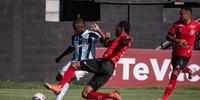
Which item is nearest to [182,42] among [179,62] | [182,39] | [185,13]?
[182,39]

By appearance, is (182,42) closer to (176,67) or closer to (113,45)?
(176,67)

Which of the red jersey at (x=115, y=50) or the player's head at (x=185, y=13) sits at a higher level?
the player's head at (x=185, y=13)

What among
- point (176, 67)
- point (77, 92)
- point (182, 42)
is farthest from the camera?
point (77, 92)

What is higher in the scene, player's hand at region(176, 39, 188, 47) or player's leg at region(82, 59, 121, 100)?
player's hand at region(176, 39, 188, 47)

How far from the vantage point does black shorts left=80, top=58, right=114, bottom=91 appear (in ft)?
39.4

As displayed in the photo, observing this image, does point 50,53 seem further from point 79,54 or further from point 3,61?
point 79,54

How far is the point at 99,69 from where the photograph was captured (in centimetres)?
1206

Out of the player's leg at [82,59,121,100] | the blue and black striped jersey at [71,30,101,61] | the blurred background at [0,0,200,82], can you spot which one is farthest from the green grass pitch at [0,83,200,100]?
the player's leg at [82,59,121,100]

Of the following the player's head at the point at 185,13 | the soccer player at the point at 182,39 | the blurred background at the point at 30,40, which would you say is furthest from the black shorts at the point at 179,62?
the blurred background at the point at 30,40

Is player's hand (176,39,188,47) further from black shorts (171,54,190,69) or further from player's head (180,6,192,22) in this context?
player's head (180,6,192,22)

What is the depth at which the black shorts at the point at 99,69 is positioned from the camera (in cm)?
1202

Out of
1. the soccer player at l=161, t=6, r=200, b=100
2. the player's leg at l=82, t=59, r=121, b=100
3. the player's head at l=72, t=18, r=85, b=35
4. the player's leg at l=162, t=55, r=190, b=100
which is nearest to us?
the player's leg at l=82, t=59, r=121, b=100

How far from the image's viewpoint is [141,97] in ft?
53.6

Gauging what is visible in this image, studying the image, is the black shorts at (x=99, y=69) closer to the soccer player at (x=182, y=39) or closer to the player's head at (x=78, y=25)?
the player's head at (x=78, y=25)
